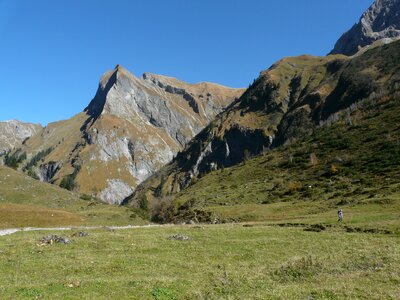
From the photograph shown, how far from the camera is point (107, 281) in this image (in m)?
21.5

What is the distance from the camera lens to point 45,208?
9894 centimetres

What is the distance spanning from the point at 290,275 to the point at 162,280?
7814mm

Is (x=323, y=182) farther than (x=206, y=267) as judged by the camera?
Yes

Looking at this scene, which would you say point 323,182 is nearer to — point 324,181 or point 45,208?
point 324,181

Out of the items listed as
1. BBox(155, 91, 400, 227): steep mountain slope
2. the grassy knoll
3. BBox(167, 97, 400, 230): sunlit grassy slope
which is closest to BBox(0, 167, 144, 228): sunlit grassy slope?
BBox(155, 91, 400, 227): steep mountain slope

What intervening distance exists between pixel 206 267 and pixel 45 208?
83.8 meters

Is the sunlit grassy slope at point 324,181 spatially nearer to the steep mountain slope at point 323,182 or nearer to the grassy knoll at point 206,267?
the steep mountain slope at point 323,182

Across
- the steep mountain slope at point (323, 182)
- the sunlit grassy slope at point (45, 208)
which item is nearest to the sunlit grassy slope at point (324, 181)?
the steep mountain slope at point (323, 182)

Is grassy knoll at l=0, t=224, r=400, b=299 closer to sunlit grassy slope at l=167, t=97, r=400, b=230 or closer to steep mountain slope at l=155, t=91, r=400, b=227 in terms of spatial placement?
steep mountain slope at l=155, t=91, r=400, b=227

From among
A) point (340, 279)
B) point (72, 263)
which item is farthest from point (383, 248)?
point (72, 263)

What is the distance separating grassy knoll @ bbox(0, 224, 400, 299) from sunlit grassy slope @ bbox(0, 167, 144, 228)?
160 ft

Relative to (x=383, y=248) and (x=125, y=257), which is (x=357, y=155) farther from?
→ (x=125, y=257)

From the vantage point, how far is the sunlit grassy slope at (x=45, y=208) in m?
82.1

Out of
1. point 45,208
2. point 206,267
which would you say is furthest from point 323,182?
point 206,267
